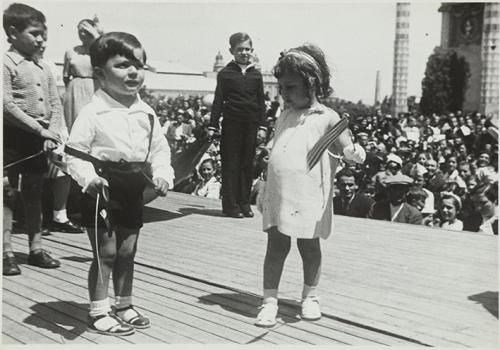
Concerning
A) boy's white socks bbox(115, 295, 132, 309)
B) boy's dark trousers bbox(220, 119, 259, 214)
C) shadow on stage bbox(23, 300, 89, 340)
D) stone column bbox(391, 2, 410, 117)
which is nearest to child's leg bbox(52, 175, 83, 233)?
boy's dark trousers bbox(220, 119, 259, 214)

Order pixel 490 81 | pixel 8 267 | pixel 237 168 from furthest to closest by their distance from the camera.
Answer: pixel 490 81, pixel 237 168, pixel 8 267

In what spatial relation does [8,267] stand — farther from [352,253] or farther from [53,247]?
[352,253]

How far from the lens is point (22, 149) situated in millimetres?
4164

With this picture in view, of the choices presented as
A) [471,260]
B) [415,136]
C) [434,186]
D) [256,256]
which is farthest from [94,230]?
[415,136]

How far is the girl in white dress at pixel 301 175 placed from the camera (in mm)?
3279

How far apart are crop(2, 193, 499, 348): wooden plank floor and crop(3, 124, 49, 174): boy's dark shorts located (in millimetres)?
624

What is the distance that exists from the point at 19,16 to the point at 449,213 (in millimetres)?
4226

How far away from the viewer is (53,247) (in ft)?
16.3

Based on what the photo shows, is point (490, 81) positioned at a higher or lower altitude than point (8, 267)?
higher

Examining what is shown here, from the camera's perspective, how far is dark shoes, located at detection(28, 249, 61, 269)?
14.1 ft

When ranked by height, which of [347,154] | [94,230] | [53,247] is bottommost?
[53,247]

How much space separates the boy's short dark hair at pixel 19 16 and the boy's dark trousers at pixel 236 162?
2.66 m

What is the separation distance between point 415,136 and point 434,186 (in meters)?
6.90

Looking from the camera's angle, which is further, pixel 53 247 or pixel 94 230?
pixel 53 247
